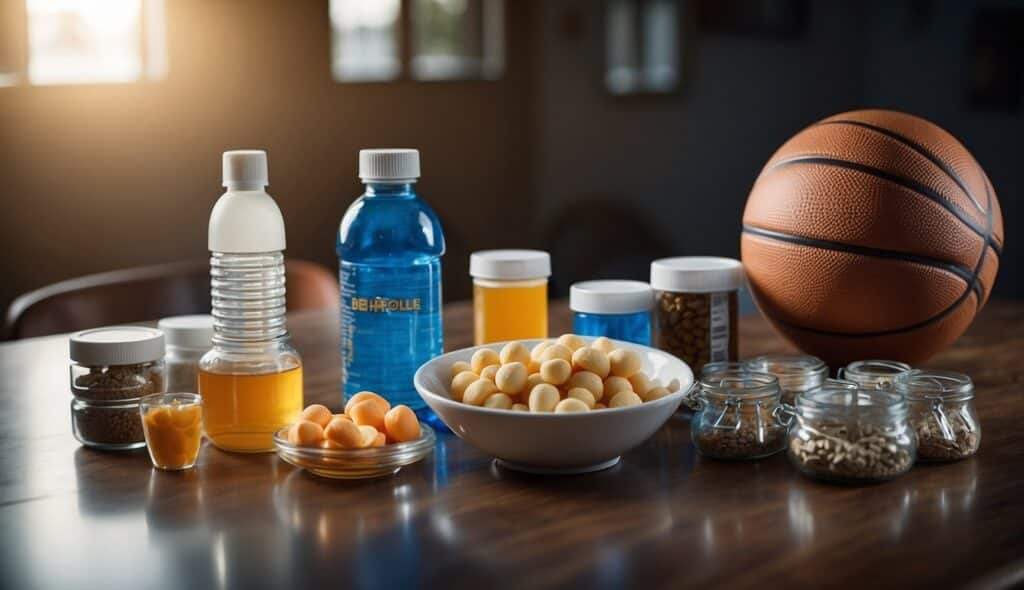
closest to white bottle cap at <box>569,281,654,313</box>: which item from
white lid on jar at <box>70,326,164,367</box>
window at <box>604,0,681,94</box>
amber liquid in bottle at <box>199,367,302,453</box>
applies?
amber liquid in bottle at <box>199,367,302,453</box>

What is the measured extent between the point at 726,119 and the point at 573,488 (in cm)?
463

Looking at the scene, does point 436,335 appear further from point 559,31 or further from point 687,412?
point 559,31

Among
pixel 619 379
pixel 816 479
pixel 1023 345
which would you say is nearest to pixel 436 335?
pixel 619 379

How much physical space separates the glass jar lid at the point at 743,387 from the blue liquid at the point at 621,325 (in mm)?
191

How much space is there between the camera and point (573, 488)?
40.0 inches

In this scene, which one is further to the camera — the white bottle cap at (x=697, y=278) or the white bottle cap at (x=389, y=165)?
the white bottle cap at (x=697, y=278)

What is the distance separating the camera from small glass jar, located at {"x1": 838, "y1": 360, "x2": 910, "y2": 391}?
1143 mm

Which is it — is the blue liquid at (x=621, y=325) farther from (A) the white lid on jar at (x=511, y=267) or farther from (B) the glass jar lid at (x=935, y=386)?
(B) the glass jar lid at (x=935, y=386)

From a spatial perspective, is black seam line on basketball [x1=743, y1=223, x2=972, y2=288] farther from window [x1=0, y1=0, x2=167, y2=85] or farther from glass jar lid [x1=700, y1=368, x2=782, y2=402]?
window [x1=0, y1=0, x2=167, y2=85]

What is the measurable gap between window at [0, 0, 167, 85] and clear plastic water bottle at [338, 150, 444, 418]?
3.11m

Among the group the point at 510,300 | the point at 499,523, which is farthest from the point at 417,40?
the point at 499,523

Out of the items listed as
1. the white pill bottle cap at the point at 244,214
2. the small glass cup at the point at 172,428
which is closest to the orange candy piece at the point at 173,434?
the small glass cup at the point at 172,428

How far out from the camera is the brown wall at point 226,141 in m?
3.99

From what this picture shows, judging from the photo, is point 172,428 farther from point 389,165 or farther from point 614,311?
point 614,311
